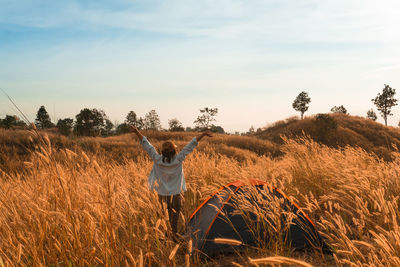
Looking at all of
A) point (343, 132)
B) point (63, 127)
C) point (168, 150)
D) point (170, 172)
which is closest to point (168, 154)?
point (168, 150)

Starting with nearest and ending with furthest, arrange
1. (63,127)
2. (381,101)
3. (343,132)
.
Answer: (63,127)
(343,132)
(381,101)

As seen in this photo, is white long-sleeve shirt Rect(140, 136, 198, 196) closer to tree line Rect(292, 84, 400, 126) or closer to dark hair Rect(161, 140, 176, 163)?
dark hair Rect(161, 140, 176, 163)

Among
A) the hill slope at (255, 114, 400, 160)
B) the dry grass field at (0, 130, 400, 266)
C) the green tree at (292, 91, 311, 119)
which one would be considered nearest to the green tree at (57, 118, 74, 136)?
the dry grass field at (0, 130, 400, 266)

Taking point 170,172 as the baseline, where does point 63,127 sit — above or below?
above

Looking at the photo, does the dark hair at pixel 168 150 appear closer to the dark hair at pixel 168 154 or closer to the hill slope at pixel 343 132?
the dark hair at pixel 168 154

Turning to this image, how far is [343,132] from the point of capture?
29719 millimetres

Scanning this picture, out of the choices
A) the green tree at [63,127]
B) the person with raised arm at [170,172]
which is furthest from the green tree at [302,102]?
A: the person with raised arm at [170,172]

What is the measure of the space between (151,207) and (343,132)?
31737 mm

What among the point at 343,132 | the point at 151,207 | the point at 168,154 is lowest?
the point at 343,132

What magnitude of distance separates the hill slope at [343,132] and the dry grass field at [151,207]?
1767 centimetres

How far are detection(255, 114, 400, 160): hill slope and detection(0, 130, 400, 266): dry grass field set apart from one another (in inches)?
696

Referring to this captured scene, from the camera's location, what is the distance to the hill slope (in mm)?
26797

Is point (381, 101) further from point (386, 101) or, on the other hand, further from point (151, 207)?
point (151, 207)

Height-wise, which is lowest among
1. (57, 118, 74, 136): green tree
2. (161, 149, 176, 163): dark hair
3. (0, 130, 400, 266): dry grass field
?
(0, 130, 400, 266): dry grass field
